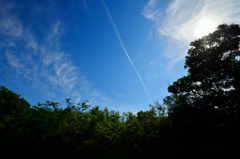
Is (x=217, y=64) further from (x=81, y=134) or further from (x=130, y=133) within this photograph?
(x=81, y=134)

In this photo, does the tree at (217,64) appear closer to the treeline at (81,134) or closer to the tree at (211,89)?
the tree at (211,89)

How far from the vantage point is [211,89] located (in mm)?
13266

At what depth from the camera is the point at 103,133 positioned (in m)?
5.86

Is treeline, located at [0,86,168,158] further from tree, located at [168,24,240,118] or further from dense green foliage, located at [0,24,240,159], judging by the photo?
tree, located at [168,24,240,118]

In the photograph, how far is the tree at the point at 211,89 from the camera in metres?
5.99

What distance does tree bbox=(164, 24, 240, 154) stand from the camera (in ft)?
19.6

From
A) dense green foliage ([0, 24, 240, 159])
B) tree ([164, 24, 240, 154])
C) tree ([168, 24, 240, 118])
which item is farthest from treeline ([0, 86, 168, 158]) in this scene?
tree ([168, 24, 240, 118])

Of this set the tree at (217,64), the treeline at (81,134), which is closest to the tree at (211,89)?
the tree at (217,64)

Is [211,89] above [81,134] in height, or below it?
above

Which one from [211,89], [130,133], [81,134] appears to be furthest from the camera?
[211,89]

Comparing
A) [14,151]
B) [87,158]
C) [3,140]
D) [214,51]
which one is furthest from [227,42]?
[3,140]

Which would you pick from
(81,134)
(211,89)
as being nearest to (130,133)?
(81,134)

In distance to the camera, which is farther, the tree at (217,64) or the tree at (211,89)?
the tree at (217,64)

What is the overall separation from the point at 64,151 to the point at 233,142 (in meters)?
9.51
